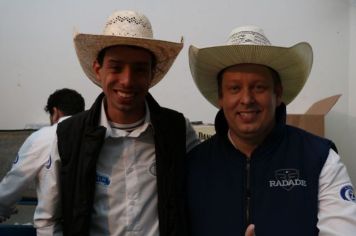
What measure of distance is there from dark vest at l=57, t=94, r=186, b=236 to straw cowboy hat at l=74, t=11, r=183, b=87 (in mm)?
196

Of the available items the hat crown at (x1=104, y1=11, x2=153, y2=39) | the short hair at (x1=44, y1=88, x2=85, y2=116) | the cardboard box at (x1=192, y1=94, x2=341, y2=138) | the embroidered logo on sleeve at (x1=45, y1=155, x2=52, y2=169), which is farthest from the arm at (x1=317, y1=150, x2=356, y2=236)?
the short hair at (x1=44, y1=88, x2=85, y2=116)

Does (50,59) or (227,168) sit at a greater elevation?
(50,59)

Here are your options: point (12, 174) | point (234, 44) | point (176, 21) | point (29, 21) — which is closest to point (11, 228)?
point (12, 174)

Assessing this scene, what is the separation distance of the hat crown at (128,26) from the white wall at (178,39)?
172cm

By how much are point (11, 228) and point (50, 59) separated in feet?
7.11

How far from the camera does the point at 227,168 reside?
1.19 meters

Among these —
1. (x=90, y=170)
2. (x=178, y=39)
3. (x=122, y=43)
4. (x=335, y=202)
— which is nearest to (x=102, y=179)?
(x=90, y=170)

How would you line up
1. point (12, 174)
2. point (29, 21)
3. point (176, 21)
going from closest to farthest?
point (12, 174)
point (176, 21)
point (29, 21)

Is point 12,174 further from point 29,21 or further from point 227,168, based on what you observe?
point 29,21

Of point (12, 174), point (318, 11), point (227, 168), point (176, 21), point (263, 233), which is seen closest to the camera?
point (263, 233)

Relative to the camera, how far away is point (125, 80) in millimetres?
1140

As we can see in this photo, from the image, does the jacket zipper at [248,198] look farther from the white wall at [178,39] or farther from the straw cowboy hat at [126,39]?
the white wall at [178,39]

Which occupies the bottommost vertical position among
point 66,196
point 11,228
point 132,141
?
point 11,228

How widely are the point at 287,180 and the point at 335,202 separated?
14 cm
